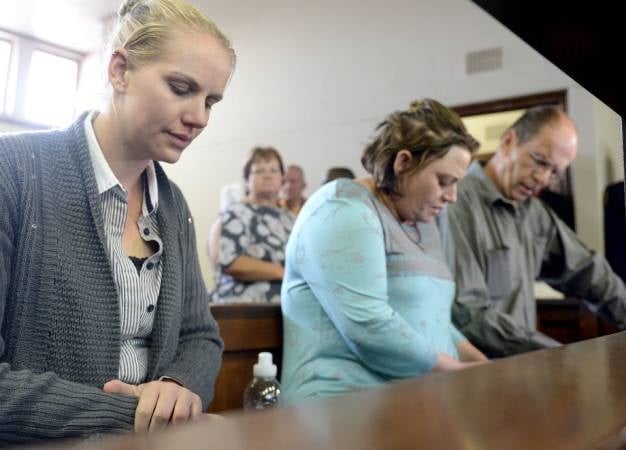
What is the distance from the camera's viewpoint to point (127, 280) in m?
1.10

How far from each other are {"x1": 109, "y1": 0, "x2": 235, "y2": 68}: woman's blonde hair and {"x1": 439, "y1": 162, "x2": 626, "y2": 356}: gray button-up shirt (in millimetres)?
1177

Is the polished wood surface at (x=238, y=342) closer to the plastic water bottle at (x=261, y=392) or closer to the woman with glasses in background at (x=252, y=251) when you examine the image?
the plastic water bottle at (x=261, y=392)

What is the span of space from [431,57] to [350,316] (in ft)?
12.8

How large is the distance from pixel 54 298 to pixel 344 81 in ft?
15.6

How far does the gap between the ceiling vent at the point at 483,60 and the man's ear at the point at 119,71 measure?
13.2 feet

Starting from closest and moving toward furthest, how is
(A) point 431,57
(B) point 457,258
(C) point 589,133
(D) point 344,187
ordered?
(D) point 344,187 < (B) point 457,258 < (C) point 589,133 < (A) point 431,57

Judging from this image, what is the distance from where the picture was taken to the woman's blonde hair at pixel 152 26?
1.12 m

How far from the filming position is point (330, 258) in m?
1.54

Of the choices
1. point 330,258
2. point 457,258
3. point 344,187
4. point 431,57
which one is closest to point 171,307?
point 330,258

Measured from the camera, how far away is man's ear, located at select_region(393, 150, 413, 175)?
5.78 ft

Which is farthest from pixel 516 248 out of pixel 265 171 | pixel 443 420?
pixel 443 420

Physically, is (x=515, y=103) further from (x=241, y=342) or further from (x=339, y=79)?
(x=241, y=342)

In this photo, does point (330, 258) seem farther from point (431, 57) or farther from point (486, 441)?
point (431, 57)

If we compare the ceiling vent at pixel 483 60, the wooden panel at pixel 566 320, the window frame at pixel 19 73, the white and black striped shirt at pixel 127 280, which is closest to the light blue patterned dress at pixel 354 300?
the white and black striped shirt at pixel 127 280
